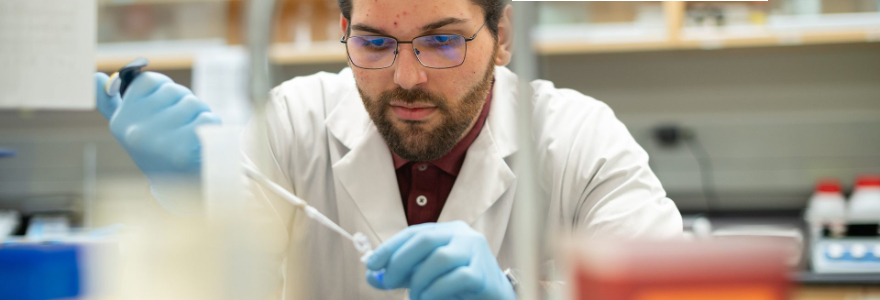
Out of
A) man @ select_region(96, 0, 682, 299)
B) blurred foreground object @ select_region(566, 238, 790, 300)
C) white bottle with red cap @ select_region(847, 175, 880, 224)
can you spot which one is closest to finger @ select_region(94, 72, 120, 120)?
man @ select_region(96, 0, 682, 299)

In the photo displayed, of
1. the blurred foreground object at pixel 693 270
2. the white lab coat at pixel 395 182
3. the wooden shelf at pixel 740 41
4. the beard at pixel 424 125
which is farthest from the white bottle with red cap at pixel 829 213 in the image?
the blurred foreground object at pixel 693 270

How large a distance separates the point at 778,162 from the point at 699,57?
51 cm

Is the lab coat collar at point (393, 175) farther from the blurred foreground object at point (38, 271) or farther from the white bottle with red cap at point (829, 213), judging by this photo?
the white bottle with red cap at point (829, 213)

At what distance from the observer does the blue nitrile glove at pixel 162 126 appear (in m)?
0.93

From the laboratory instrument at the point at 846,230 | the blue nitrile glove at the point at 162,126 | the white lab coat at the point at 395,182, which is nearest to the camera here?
the blue nitrile glove at the point at 162,126

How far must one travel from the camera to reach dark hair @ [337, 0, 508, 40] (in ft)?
3.94

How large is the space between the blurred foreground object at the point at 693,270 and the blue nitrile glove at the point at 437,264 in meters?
0.30

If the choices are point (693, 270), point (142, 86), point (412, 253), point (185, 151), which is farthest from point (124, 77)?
point (693, 270)

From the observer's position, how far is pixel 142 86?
96 centimetres

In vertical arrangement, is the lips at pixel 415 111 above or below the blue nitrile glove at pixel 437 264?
above

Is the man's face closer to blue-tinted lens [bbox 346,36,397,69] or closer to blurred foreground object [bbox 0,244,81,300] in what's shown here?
blue-tinted lens [bbox 346,36,397,69]

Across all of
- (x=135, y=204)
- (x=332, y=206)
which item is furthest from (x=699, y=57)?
(x=135, y=204)

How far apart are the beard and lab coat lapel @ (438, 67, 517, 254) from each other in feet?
0.18

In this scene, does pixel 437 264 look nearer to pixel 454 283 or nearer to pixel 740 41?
pixel 454 283
